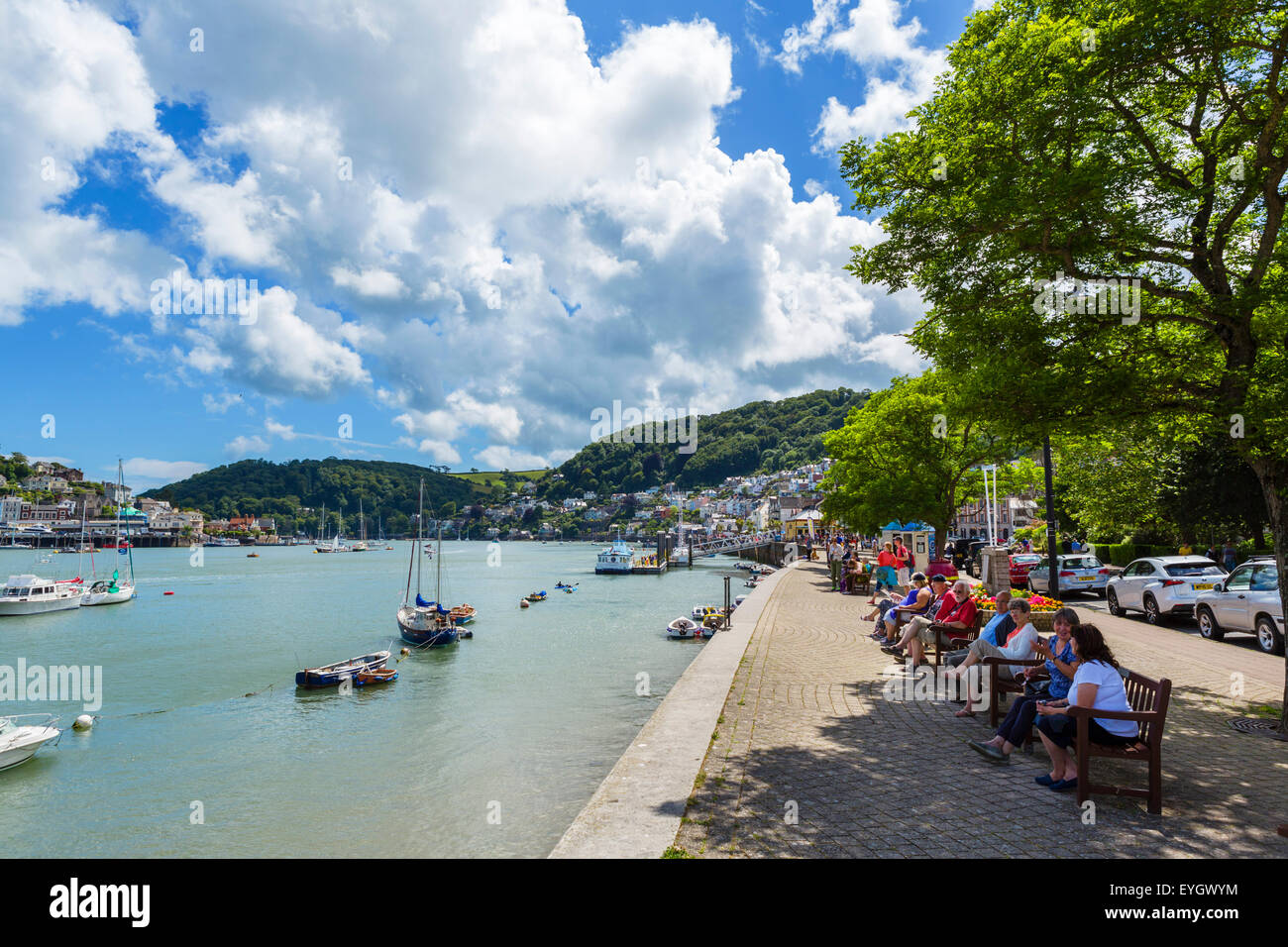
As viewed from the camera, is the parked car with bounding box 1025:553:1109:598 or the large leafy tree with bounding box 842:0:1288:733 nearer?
the large leafy tree with bounding box 842:0:1288:733

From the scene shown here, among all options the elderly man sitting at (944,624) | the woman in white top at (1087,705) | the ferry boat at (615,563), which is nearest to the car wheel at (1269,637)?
the elderly man sitting at (944,624)

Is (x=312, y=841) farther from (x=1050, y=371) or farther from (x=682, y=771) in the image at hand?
(x=1050, y=371)

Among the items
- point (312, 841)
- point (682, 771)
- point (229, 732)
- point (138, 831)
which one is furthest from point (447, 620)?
point (682, 771)

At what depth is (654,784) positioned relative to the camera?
19.4 feet

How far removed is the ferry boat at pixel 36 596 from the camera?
53.6 metres

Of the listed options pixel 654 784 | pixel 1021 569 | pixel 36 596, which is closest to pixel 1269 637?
pixel 654 784

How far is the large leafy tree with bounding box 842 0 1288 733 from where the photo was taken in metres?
7.16

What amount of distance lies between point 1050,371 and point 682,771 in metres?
5.85

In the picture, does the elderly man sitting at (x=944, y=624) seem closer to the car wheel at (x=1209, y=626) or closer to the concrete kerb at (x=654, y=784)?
the concrete kerb at (x=654, y=784)

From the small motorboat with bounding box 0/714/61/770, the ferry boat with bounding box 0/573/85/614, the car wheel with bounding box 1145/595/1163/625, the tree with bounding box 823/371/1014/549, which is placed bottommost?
the ferry boat with bounding box 0/573/85/614

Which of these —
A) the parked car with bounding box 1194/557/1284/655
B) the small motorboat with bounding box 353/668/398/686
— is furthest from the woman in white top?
the small motorboat with bounding box 353/668/398/686

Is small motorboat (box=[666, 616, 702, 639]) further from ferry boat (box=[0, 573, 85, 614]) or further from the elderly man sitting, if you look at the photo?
ferry boat (box=[0, 573, 85, 614])

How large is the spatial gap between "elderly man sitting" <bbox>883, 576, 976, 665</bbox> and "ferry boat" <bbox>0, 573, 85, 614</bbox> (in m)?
66.1

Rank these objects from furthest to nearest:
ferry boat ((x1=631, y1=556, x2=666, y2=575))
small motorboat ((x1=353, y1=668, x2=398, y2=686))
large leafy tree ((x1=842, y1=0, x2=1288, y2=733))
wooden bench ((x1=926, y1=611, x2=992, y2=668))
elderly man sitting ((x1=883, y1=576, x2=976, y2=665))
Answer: ferry boat ((x1=631, y1=556, x2=666, y2=575))
small motorboat ((x1=353, y1=668, x2=398, y2=686))
elderly man sitting ((x1=883, y1=576, x2=976, y2=665))
wooden bench ((x1=926, y1=611, x2=992, y2=668))
large leafy tree ((x1=842, y1=0, x2=1288, y2=733))
